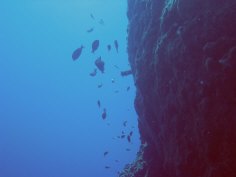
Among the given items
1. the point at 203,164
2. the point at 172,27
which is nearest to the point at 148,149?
the point at 203,164

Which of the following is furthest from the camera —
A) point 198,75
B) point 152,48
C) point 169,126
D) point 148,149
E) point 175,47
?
point 148,149

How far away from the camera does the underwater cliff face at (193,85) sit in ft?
26.8

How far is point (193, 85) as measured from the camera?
29.9 feet

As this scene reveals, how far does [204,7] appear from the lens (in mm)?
9352

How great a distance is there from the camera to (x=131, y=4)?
16.8 metres

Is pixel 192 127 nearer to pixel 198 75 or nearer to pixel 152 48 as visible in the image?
pixel 198 75

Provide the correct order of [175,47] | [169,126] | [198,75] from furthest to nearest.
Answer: [169,126], [175,47], [198,75]

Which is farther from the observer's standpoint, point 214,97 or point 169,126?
point 169,126

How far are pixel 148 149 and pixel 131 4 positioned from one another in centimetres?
772

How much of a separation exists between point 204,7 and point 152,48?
351 cm

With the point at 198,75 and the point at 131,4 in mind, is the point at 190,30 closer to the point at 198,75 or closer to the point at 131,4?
the point at 198,75

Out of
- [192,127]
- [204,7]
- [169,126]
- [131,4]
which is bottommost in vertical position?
[192,127]

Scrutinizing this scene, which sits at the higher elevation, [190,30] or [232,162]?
[190,30]

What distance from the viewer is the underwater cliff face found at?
8.17m
